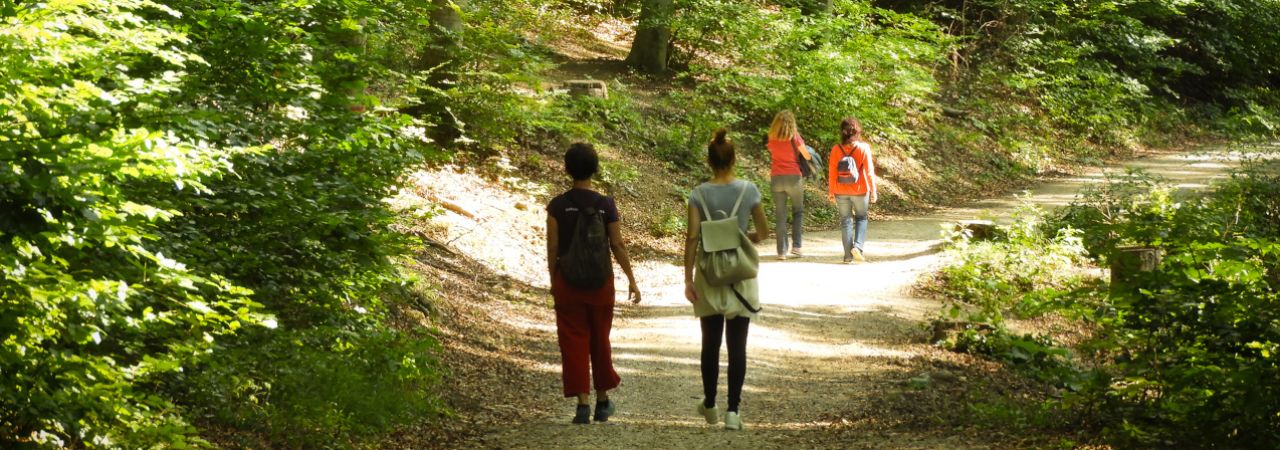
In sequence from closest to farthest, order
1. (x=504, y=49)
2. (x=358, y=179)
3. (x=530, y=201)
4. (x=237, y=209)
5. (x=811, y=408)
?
(x=237, y=209)
(x=358, y=179)
(x=811, y=408)
(x=504, y=49)
(x=530, y=201)

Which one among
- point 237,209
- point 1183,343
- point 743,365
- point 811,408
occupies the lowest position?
point 811,408

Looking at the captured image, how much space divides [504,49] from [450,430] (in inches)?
301

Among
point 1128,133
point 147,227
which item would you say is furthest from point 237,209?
point 1128,133

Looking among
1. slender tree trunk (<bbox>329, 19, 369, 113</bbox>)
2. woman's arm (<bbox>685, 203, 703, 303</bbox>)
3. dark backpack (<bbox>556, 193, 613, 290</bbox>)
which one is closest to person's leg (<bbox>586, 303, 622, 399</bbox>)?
dark backpack (<bbox>556, 193, 613, 290</bbox>)

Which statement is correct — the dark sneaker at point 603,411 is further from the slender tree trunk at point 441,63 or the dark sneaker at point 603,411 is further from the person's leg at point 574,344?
A: the slender tree trunk at point 441,63

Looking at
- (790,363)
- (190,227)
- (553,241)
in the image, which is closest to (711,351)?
(553,241)

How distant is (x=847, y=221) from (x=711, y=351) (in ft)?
24.0

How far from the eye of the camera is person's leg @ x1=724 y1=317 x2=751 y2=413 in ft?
23.2

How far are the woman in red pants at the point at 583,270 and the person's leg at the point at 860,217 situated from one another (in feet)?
23.4

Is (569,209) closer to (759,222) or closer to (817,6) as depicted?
(759,222)

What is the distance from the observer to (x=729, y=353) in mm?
7191

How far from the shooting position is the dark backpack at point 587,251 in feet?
22.9

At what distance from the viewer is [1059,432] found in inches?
Answer: 263

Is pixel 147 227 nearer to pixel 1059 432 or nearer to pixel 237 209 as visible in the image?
pixel 237 209
